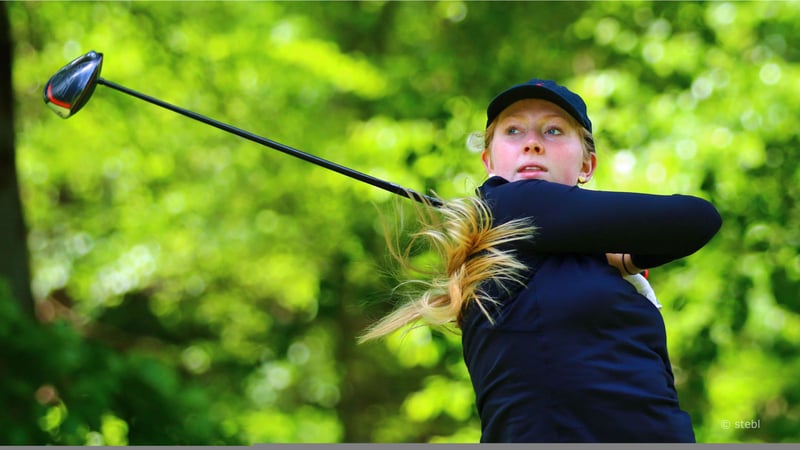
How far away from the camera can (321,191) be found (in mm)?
8852

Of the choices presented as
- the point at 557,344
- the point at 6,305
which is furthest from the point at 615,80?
the point at 557,344

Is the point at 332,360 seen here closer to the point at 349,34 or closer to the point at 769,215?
the point at 349,34

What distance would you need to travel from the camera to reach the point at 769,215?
5695 millimetres

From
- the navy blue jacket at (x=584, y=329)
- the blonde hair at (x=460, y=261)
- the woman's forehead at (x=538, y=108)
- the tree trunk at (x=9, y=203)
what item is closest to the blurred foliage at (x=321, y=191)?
the tree trunk at (x=9, y=203)

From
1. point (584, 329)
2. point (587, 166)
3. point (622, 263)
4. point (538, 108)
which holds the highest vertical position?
point (538, 108)

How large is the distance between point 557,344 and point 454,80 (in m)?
5.44

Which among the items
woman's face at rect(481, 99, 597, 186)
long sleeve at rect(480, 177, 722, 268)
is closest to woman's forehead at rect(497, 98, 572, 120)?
woman's face at rect(481, 99, 597, 186)

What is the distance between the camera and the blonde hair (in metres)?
2.06

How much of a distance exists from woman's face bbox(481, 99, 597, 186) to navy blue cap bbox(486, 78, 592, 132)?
20 millimetres

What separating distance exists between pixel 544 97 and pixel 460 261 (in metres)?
0.41

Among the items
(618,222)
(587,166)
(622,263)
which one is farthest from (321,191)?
(618,222)

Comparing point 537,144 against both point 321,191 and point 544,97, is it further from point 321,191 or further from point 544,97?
point 321,191

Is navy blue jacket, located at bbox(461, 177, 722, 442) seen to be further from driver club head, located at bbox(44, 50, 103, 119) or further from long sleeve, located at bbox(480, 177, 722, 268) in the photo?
driver club head, located at bbox(44, 50, 103, 119)

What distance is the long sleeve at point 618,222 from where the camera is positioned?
77.8 inches
